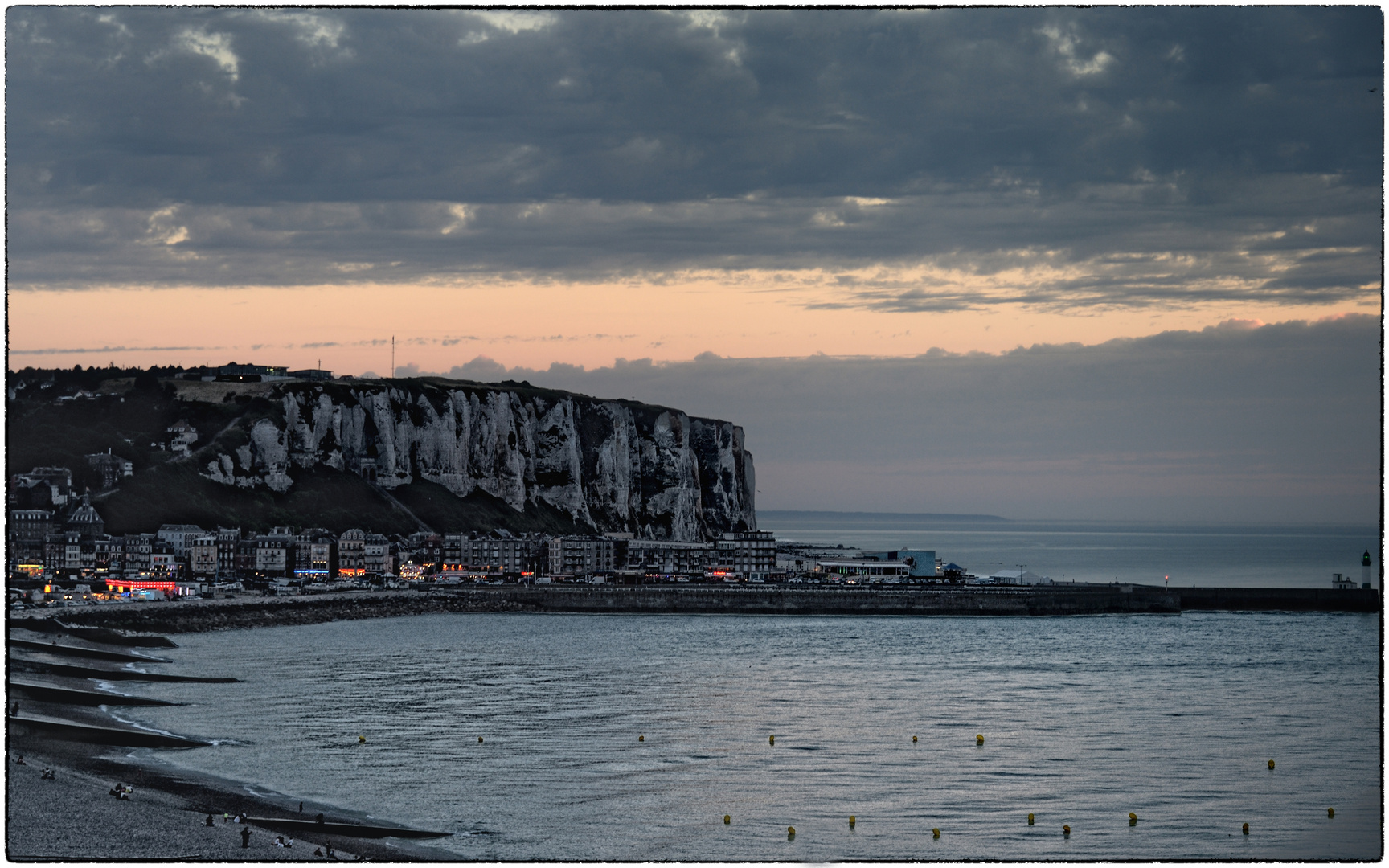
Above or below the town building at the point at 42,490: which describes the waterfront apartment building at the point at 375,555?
below

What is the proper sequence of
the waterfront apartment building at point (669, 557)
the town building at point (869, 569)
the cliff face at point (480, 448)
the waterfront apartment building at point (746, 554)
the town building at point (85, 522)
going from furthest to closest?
1. the waterfront apartment building at point (669, 557)
2. the waterfront apartment building at point (746, 554)
3. the cliff face at point (480, 448)
4. the town building at point (869, 569)
5. the town building at point (85, 522)

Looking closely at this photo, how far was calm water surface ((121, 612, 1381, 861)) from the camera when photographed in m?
32.1

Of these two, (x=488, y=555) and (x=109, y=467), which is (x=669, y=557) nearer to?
(x=488, y=555)

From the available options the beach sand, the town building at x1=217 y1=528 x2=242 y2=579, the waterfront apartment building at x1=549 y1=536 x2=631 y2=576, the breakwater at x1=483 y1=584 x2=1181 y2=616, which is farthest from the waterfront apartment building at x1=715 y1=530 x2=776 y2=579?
the beach sand

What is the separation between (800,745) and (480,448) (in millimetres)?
137381

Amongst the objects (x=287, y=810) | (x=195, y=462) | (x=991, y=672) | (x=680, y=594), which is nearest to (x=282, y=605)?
(x=680, y=594)

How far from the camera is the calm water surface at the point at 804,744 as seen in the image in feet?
105

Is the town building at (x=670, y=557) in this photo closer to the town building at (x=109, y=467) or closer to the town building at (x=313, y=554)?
the town building at (x=313, y=554)

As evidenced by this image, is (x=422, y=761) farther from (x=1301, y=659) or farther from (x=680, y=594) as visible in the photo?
(x=680, y=594)

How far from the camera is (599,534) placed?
18412cm

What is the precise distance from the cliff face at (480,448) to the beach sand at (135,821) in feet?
383

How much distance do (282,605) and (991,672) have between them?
5823 cm

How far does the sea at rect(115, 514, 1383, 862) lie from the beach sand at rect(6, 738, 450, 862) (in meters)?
1.62

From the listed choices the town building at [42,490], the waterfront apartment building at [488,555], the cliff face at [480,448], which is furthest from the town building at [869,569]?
the town building at [42,490]
